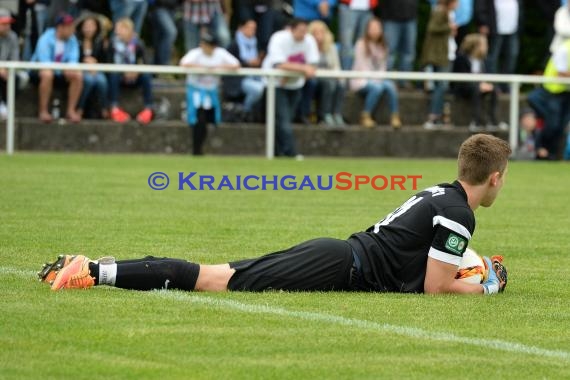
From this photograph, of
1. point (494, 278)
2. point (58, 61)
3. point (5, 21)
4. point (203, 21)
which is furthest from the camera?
point (203, 21)

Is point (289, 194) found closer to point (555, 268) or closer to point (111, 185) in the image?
point (111, 185)

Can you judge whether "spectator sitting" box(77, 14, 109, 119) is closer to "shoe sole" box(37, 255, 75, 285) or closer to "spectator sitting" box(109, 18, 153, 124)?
"spectator sitting" box(109, 18, 153, 124)

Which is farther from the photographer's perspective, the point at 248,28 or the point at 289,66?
the point at 248,28

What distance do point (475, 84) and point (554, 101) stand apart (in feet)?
4.36

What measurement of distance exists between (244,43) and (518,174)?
5.06 metres

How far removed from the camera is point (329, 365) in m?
6.05

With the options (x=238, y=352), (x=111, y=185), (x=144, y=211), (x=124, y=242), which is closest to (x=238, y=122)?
(x=111, y=185)

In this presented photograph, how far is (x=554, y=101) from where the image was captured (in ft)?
73.9

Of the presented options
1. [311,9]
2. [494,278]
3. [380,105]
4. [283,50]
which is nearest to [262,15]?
[311,9]

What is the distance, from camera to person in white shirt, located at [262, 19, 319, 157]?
21484 mm

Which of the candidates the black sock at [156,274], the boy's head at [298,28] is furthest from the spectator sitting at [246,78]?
the black sock at [156,274]

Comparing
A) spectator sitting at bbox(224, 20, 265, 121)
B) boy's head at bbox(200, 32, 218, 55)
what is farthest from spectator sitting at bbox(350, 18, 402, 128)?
boy's head at bbox(200, 32, 218, 55)

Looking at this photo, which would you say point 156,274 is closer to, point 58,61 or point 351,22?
point 58,61

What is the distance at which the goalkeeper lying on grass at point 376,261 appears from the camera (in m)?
8.00
